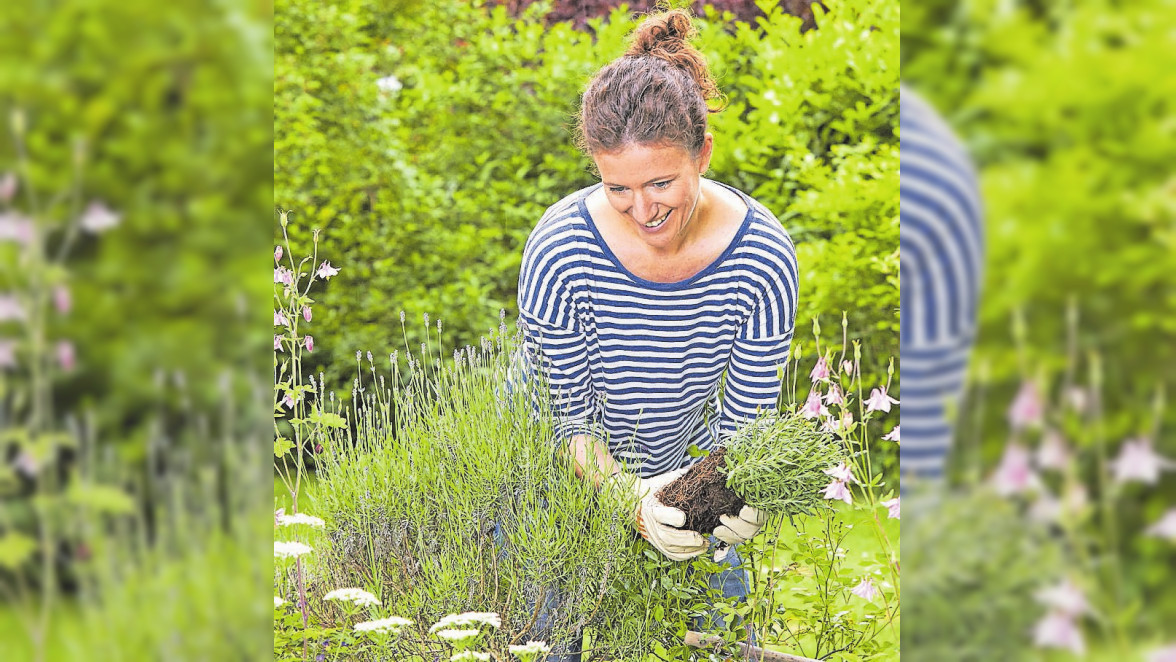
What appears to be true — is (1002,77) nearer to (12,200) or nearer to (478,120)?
(12,200)

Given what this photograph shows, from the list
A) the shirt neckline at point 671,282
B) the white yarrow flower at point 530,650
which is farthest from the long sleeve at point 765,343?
the white yarrow flower at point 530,650

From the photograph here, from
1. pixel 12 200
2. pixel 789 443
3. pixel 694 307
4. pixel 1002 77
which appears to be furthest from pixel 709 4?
pixel 12 200

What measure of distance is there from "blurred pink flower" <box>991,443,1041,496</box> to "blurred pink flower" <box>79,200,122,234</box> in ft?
5.04

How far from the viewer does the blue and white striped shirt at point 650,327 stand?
3.16 metres

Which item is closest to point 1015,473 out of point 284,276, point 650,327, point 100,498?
point 100,498

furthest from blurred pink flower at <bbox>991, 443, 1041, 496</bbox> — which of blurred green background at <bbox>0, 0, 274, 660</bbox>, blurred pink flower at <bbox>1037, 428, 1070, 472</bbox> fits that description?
blurred green background at <bbox>0, 0, 274, 660</bbox>

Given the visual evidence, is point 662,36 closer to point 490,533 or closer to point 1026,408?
point 490,533

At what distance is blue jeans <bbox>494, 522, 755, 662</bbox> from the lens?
10.1 feet

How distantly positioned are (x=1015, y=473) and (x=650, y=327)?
1.79 meters

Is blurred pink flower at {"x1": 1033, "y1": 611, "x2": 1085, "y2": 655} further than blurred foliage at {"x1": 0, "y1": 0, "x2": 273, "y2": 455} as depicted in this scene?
No

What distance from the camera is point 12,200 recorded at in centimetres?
176

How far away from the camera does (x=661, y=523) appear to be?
300cm

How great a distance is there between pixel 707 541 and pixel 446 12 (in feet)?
7.80

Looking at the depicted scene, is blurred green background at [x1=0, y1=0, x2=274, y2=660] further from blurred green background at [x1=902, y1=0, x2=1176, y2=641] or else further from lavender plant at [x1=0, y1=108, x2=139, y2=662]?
blurred green background at [x1=902, y1=0, x2=1176, y2=641]
